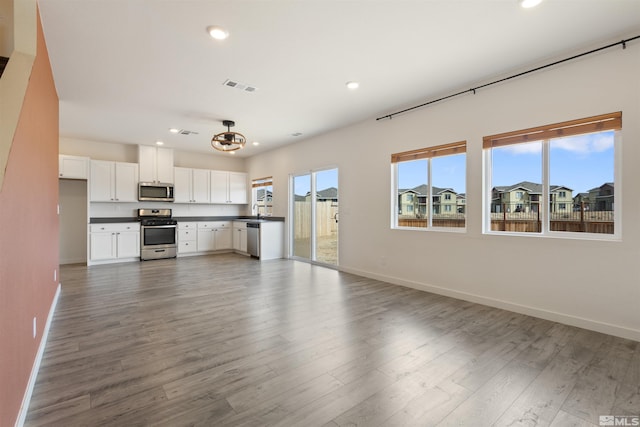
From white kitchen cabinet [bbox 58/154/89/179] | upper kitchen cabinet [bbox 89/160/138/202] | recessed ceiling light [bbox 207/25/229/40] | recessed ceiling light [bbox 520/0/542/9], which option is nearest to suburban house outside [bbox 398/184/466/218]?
recessed ceiling light [bbox 520/0/542/9]

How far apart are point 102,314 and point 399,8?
415 centimetres

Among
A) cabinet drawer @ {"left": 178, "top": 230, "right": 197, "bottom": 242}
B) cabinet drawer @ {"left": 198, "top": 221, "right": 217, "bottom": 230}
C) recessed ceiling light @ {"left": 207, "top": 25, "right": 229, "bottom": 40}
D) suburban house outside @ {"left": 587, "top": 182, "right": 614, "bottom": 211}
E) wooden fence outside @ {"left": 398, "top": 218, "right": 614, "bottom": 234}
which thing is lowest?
cabinet drawer @ {"left": 178, "top": 230, "right": 197, "bottom": 242}

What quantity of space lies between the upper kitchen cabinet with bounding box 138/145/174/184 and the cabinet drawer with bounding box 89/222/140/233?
1105mm

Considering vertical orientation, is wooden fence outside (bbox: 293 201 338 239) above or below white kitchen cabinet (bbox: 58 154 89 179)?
below

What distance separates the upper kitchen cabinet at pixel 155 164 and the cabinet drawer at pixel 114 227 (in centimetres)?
110

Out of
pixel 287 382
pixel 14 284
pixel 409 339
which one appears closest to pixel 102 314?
pixel 14 284

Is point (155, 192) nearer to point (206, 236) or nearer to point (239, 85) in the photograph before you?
point (206, 236)

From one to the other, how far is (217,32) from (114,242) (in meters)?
5.71

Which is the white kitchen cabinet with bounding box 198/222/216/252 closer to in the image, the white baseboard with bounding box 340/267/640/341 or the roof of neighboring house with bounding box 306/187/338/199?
the roof of neighboring house with bounding box 306/187/338/199

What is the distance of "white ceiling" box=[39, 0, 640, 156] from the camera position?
2.35m

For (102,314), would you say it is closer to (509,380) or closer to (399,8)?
(509,380)

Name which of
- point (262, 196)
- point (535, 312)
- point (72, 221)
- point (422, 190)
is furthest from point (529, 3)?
point (72, 221)

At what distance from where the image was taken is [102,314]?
327 centimetres

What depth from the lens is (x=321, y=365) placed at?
2217 millimetres
